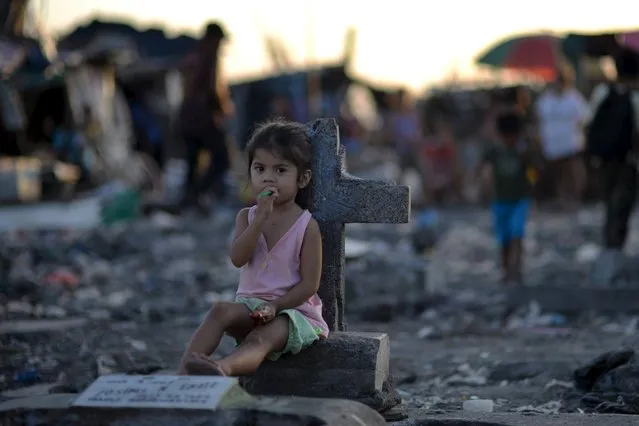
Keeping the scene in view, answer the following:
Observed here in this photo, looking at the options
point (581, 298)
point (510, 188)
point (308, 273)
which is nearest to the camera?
point (308, 273)

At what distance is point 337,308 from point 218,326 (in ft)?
2.71

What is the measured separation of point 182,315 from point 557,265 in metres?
5.29

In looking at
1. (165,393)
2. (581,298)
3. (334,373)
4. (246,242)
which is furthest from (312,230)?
(581,298)

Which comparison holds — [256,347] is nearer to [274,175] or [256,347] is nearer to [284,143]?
[274,175]

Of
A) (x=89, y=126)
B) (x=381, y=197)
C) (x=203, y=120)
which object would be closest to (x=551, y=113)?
(x=203, y=120)

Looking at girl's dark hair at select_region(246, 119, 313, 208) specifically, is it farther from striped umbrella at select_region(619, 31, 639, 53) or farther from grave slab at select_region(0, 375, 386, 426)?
striped umbrella at select_region(619, 31, 639, 53)

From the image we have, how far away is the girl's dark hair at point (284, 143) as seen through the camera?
5426mm

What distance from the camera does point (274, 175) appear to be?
17.9ft

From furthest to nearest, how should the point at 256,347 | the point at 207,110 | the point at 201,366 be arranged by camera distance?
Result: the point at 207,110 < the point at 256,347 < the point at 201,366

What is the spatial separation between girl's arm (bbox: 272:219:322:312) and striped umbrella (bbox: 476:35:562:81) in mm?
14108

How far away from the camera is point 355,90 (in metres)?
35.5

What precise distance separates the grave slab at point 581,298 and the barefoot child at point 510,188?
1633mm

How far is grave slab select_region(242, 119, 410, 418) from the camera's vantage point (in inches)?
213

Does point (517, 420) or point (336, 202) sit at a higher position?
Answer: point (336, 202)
